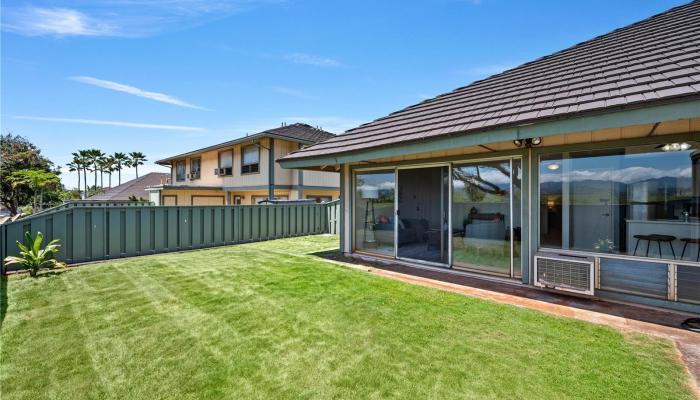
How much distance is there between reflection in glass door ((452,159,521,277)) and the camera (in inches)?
209

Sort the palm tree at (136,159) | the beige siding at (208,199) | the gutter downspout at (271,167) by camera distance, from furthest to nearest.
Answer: the palm tree at (136,159)
the beige siding at (208,199)
the gutter downspout at (271,167)

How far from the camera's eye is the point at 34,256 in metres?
5.71

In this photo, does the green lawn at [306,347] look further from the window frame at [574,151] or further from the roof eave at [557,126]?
the roof eave at [557,126]

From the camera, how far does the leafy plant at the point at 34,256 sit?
18.5 ft

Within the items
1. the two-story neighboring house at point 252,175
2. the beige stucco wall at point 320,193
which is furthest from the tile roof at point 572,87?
the beige stucco wall at point 320,193

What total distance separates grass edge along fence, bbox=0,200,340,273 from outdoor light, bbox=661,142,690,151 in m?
9.90

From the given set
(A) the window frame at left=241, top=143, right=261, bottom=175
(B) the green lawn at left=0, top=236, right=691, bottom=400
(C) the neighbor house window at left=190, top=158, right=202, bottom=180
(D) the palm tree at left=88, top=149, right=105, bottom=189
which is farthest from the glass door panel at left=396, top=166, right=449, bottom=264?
(D) the palm tree at left=88, top=149, right=105, bottom=189

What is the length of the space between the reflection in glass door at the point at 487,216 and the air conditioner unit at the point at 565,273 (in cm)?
56

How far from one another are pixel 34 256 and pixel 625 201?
9.96m

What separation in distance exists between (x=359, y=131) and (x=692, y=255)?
6.15 meters

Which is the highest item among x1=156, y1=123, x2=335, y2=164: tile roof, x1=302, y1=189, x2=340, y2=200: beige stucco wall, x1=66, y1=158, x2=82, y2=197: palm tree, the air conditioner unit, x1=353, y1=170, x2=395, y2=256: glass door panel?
x1=66, y1=158, x2=82, y2=197: palm tree

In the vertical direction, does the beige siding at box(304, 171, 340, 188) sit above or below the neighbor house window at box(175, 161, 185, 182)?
below

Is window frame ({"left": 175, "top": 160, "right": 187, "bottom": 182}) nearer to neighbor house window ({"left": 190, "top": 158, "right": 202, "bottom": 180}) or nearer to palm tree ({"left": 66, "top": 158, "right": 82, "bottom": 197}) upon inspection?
neighbor house window ({"left": 190, "top": 158, "right": 202, "bottom": 180})

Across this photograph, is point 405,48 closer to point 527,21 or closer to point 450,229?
point 527,21
